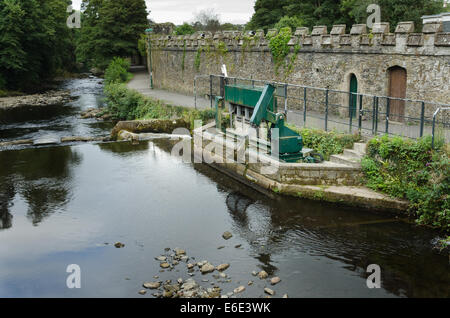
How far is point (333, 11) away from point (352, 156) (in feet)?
88.3

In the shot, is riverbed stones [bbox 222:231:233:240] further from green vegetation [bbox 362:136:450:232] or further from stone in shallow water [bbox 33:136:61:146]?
stone in shallow water [bbox 33:136:61:146]

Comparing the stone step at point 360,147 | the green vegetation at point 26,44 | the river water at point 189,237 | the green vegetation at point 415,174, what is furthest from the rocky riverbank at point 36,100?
the green vegetation at point 415,174

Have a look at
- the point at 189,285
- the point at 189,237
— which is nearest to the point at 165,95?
the point at 189,237

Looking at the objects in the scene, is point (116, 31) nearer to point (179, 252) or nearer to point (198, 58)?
point (198, 58)

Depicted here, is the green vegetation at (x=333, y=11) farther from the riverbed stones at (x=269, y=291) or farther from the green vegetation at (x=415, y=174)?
the riverbed stones at (x=269, y=291)

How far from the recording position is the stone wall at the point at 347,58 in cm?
1472

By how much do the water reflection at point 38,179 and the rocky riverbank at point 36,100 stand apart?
15.8 m

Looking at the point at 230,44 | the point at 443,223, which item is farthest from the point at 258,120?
the point at 230,44

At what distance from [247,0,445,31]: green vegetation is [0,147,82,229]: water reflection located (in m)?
19.9

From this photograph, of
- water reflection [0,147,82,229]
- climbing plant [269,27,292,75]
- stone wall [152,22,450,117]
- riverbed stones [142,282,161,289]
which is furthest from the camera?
climbing plant [269,27,292,75]

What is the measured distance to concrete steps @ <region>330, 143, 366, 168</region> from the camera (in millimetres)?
12820

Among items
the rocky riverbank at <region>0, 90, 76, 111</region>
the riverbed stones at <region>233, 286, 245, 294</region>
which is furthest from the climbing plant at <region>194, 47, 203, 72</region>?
the riverbed stones at <region>233, 286, 245, 294</region>

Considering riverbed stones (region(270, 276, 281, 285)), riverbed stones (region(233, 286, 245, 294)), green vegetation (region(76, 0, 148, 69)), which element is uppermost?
green vegetation (region(76, 0, 148, 69))
